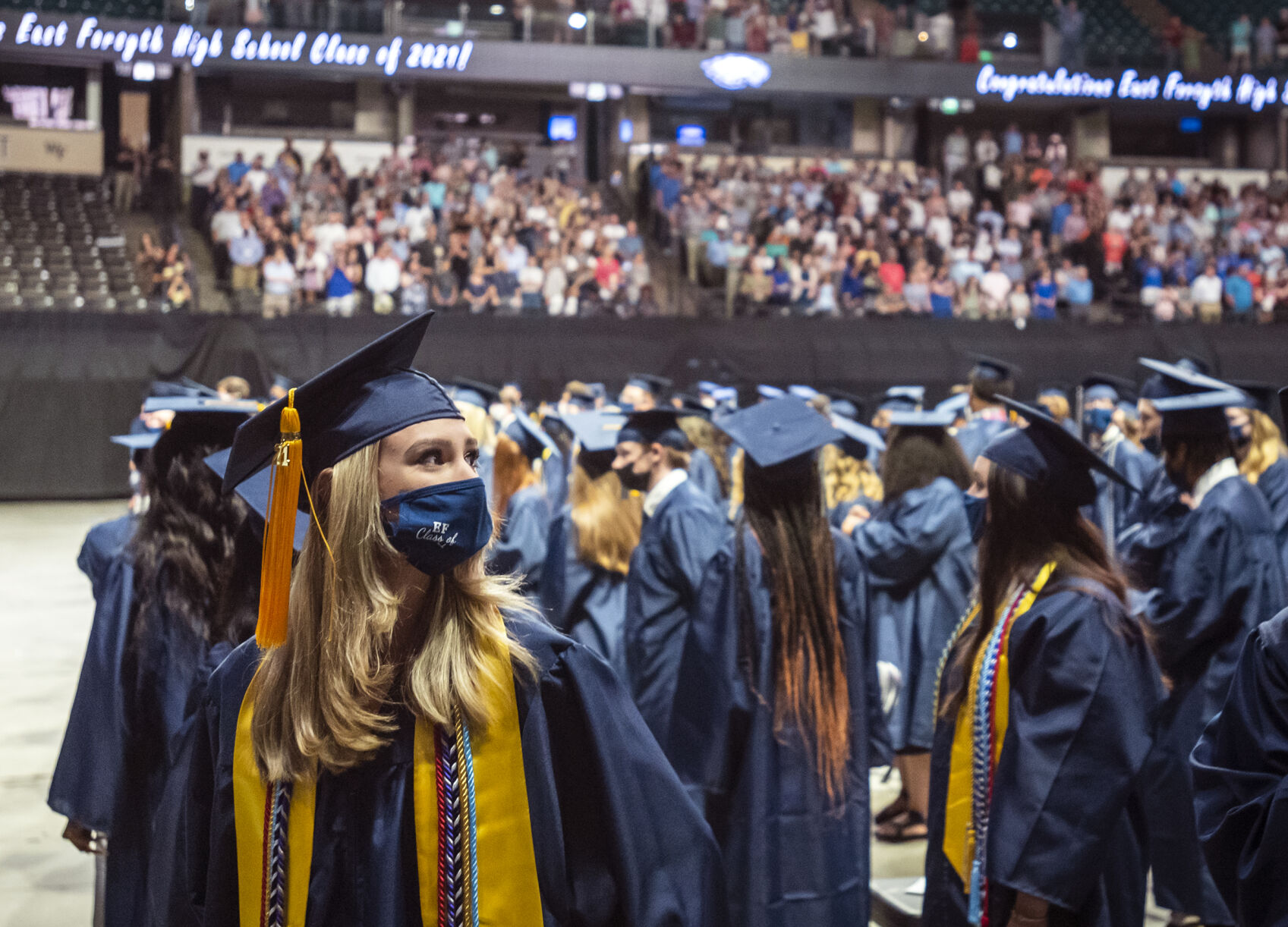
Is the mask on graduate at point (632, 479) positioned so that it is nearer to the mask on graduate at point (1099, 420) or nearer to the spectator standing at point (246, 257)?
the mask on graduate at point (1099, 420)

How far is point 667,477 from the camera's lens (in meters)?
4.70

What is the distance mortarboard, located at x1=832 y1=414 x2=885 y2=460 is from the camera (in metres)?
5.90

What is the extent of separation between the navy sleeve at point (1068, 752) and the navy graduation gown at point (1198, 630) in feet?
4.63

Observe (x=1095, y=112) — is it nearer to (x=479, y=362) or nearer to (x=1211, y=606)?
(x=479, y=362)

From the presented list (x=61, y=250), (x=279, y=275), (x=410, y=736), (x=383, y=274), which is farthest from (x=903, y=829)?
(x=61, y=250)

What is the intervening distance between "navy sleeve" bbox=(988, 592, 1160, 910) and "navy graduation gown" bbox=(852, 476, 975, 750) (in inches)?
94.7

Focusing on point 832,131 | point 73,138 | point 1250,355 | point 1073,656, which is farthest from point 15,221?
point 1073,656

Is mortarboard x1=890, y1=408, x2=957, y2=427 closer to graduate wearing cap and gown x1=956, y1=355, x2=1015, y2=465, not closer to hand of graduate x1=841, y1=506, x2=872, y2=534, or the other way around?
hand of graduate x1=841, y1=506, x2=872, y2=534

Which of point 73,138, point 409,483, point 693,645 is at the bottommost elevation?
point 693,645

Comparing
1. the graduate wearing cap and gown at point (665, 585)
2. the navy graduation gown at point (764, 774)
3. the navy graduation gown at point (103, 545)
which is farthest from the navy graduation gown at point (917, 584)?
the navy graduation gown at point (103, 545)

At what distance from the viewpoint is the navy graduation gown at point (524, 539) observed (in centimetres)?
546

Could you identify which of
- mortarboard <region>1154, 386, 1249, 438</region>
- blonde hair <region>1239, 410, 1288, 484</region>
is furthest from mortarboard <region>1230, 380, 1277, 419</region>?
mortarboard <region>1154, 386, 1249, 438</region>

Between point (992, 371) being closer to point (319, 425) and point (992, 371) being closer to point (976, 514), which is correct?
point (976, 514)

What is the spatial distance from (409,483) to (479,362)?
44.8 ft
